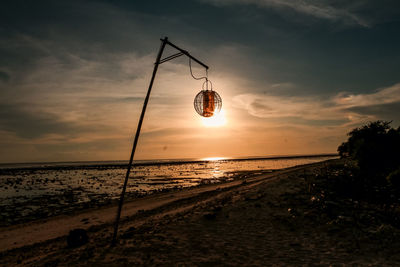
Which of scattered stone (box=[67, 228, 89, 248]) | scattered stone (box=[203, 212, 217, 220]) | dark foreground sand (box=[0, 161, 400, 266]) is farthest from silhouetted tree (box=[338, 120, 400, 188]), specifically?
scattered stone (box=[67, 228, 89, 248])

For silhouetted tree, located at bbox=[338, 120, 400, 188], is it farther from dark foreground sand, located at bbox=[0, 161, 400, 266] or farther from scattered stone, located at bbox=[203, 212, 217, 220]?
scattered stone, located at bbox=[203, 212, 217, 220]

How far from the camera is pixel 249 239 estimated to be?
A: 9.97 meters

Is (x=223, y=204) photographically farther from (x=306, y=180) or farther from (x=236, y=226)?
(x=306, y=180)

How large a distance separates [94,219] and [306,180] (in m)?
15.0

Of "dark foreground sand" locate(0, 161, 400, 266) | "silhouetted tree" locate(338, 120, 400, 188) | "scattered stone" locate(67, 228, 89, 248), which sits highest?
"silhouetted tree" locate(338, 120, 400, 188)

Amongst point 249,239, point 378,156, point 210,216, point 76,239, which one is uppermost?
point 378,156

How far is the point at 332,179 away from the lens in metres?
16.8

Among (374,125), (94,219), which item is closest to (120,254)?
(94,219)

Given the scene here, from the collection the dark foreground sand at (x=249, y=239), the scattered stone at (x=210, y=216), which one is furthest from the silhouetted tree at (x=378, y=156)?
the scattered stone at (x=210, y=216)

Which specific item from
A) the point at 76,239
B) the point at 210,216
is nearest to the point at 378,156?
the point at 210,216

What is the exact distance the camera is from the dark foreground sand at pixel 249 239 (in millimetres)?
8289

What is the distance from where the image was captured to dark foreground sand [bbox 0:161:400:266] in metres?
8.29

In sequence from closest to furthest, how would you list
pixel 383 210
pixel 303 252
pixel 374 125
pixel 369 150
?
pixel 303 252
pixel 383 210
pixel 369 150
pixel 374 125

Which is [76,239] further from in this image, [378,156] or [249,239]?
[378,156]
